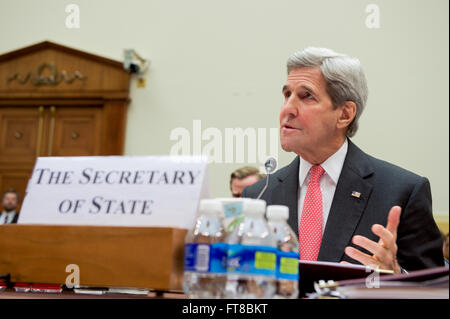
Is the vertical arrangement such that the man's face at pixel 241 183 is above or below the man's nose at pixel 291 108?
below

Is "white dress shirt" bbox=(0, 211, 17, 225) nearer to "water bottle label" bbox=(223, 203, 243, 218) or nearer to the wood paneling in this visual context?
the wood paneling

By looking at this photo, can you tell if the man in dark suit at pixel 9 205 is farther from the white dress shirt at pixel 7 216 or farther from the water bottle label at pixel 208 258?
the water bottle label at pixel 208 258

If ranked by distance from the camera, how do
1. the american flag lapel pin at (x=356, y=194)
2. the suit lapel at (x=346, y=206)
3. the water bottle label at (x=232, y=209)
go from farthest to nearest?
the american flag lapel pin at (x=356, y=194) < the suit lapel at (x=346, y=206) < the water bottle label at (x=232, y=209)

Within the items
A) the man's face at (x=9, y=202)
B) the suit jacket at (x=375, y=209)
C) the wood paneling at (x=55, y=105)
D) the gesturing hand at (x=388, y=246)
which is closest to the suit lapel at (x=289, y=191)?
the suit jacket at (x=375, y=209)

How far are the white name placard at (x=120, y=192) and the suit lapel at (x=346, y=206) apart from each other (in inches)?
32.3

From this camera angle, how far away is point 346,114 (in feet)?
7.61

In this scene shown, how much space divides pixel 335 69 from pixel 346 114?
234 mm

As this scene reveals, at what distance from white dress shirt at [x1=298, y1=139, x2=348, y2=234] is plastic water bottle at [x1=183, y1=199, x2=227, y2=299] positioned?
0.98 m

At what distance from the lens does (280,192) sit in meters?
2.20

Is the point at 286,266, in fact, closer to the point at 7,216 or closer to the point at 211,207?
the point at 211,207

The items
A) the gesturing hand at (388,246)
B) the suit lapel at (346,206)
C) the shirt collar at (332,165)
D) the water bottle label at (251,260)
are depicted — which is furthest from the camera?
the shirt collar at (332,165)

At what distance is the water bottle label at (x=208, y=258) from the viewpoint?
41.8 inches

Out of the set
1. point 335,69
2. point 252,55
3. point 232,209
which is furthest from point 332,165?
point 252,55

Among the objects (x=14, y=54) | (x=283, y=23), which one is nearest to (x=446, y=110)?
(x=283, y=23)
